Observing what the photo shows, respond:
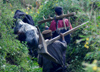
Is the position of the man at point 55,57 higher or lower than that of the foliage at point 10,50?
lower

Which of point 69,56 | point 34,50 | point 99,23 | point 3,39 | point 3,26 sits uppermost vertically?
point 99,23

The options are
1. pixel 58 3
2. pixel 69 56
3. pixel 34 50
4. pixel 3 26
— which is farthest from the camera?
pixel 58 3

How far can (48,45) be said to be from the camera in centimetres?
576

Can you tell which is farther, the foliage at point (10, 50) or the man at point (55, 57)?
the man at point (55, 57)

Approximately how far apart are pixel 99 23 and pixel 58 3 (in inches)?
233

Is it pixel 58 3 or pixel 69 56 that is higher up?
pixel 58 3

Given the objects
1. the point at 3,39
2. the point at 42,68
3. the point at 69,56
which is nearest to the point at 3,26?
the point at 3,39

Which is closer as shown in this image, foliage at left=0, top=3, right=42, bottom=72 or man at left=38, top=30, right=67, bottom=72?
foliage at left=0, top=3, right=42, bottom=72

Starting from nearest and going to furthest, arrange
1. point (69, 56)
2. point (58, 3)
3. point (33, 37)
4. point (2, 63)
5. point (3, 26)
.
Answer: point (2, 63)
point (3, 26)
point (33, 37)
point (69, 56)
point (58, 3)

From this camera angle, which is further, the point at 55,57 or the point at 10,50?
the point at 55,57

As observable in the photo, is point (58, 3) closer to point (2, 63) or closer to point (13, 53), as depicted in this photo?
point (13, 53)

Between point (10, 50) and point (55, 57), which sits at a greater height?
point (10, 50)

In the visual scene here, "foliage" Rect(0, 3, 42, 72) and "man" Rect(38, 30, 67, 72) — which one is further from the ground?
"foliage" Rect(0, 3, 42, 72)

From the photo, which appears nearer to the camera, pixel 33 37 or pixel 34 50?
pixel 33 37
